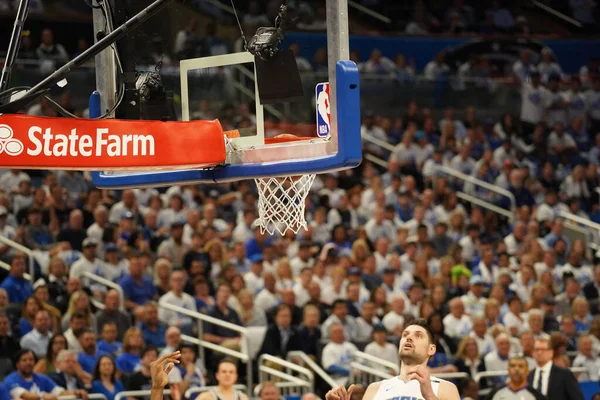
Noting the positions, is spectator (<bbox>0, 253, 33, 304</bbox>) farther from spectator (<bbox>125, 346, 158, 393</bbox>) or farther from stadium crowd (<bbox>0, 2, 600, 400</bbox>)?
spectator (<bbox>125, 346, 158, 393</bbox>)

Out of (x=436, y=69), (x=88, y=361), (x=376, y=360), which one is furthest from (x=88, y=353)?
(x=436, y=69)

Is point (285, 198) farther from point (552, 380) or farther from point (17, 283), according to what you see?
point (17, 283)

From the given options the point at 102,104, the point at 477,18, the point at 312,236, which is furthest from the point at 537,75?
the point at 102,104

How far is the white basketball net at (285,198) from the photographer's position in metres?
6.51

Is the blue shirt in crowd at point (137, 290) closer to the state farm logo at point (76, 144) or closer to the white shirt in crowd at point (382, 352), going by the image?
the white shirt in crowd at point (382, 352)

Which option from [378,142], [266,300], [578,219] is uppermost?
[378,142]

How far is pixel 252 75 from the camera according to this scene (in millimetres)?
6246

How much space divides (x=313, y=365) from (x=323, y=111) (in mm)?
5433

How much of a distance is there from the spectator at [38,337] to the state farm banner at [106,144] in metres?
4.69

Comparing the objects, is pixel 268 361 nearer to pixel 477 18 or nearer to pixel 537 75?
pixel 537 75

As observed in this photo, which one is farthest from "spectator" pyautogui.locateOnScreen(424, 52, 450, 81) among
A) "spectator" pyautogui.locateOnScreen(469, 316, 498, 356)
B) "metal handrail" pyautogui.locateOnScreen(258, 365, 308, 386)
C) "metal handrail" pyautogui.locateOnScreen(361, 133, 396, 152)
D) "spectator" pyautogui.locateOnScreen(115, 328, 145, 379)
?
"spectator" pyautogui.locateOnScreen(115, 328, 145, 379)

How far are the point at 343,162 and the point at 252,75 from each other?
35.0 inches

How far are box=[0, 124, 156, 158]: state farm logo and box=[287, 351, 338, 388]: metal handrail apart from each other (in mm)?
5453

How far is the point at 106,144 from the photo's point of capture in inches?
225
